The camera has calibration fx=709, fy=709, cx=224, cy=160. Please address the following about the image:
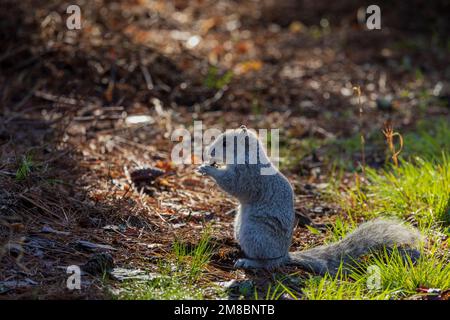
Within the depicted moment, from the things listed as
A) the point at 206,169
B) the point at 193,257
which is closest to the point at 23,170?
the point at 206,169

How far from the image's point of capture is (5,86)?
255 inches

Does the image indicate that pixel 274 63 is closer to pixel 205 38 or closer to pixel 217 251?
pixel 205 38

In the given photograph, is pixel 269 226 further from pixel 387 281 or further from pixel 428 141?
pixel 428 141

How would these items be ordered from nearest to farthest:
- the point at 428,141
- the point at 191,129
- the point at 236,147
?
the point at 236,147 → the point at 428,141 → the point at 191,129

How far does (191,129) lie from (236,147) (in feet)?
7.77

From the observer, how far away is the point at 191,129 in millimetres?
6375

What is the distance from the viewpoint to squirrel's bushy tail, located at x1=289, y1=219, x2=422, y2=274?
12.5 feet

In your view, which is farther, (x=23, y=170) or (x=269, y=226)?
(x=23, y=170)

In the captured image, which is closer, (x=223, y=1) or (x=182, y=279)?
(x=182, y=279)

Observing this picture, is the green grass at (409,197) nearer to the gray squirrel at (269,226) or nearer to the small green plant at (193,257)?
the gray squirrel at (269,226)

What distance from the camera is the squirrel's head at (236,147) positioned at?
13.2 feet

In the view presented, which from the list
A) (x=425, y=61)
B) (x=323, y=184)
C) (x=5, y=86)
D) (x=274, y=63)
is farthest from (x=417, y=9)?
(x=5, y=86)

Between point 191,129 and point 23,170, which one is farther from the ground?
point 191,129
